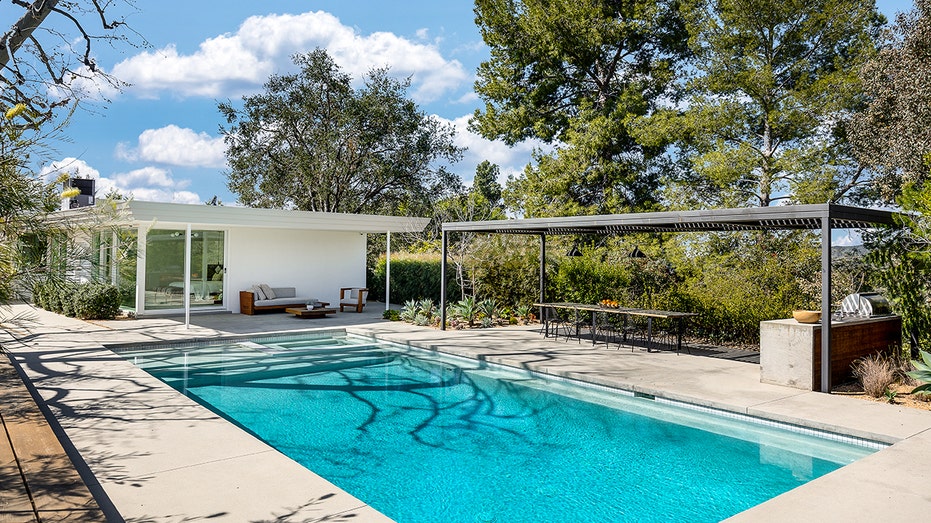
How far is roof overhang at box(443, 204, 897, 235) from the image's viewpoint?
7.08 m

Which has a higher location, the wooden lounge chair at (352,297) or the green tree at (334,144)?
the green tree at (334,144)

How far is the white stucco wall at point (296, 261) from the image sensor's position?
16375mm

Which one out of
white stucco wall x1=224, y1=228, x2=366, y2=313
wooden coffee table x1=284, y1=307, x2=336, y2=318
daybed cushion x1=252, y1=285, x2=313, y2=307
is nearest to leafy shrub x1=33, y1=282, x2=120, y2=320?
white stucco wall x1=224, y1=228, x2=366, y2=313

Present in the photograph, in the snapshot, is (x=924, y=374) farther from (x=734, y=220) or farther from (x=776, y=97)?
(x=776, y=97)

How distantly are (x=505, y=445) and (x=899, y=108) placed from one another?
13.0 metres

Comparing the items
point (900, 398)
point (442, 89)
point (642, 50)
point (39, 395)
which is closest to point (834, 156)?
point (642, 50)

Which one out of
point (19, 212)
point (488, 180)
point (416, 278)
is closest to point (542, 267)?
point (416, 278)

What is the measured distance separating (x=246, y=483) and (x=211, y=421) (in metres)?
1.88

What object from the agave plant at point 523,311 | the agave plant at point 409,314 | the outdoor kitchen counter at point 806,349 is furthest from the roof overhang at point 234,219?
the outdoor kitchen counter at point 806,349

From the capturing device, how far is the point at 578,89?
22.2 m

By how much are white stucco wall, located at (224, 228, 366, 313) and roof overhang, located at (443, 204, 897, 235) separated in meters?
6.72

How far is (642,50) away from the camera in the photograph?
832 inches

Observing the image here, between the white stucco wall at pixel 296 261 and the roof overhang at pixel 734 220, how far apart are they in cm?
672

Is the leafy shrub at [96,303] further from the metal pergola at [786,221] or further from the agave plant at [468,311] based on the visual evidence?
the metal pergola at [786,221]
